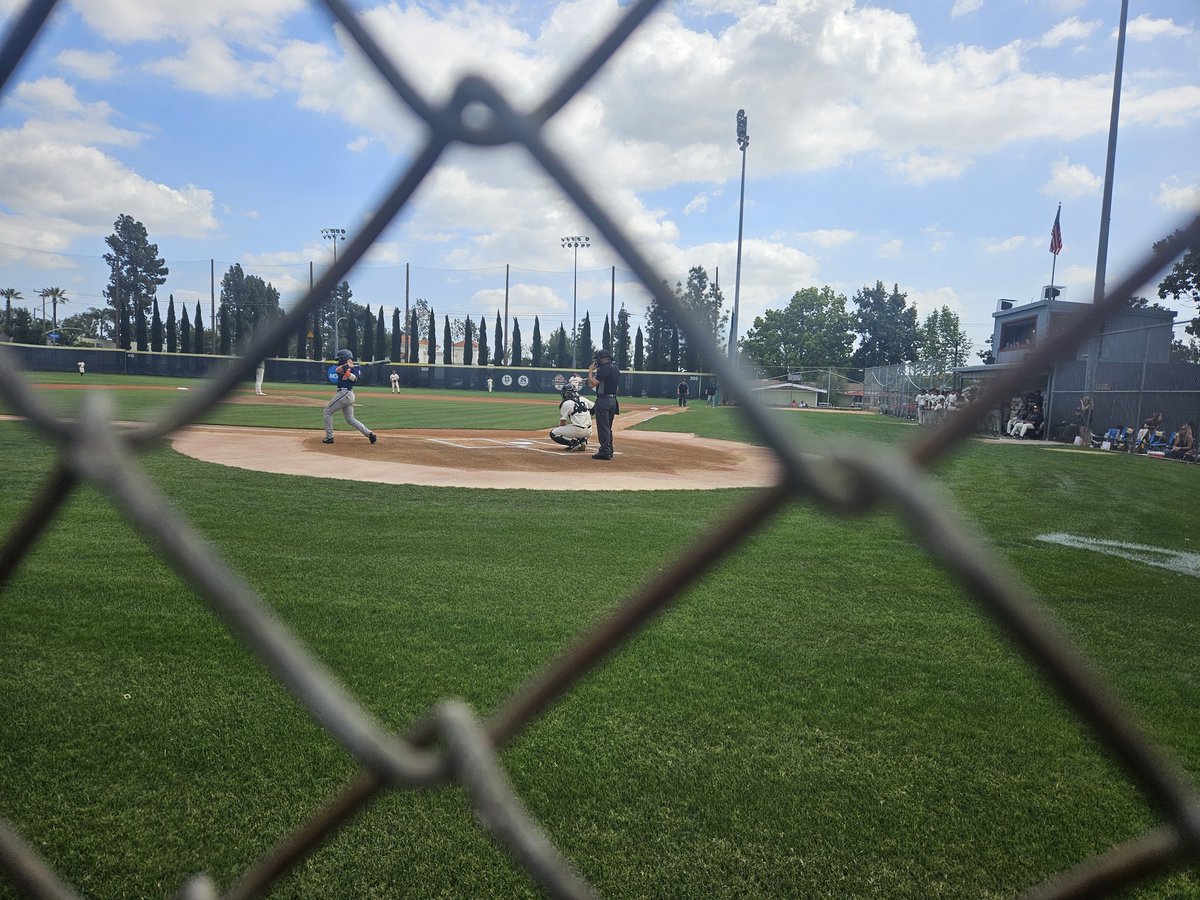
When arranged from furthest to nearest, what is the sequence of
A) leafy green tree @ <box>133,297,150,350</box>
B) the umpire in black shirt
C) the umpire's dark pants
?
leafy green tree @ <box>133,297,150,350</box> < the umpire's dark pants < the umpire in black shirt

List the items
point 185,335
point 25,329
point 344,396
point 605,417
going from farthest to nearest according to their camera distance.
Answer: point 185,335 → point 25,329 → point 344,396 → point 605,417

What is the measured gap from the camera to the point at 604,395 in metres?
9.65

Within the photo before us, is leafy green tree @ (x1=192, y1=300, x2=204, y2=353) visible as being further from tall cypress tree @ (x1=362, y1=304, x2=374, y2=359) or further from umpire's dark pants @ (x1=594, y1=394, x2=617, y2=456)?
umpire's dark pants @ (x1=594, y1=394, x2=617, y2=456)

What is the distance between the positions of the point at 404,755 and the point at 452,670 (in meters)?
2.23

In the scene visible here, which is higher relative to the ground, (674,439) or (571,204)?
(571,204)

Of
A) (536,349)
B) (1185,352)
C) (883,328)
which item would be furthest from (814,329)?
(1185,352)

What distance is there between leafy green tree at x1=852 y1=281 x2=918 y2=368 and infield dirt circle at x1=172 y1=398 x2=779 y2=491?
32.9m

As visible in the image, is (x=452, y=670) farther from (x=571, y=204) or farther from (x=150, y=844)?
(x=571, y=204)

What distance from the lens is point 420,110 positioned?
715 mm

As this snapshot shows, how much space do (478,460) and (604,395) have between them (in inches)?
68.6

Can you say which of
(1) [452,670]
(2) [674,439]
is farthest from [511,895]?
(2) [674,439]

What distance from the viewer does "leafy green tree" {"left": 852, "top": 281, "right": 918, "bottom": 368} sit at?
138ft

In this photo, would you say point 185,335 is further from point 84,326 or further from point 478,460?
point 478,460

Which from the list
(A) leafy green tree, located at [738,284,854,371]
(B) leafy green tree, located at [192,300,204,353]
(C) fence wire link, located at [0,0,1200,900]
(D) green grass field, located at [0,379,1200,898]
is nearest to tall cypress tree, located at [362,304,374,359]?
(B) leafy green tree, located at [192,300,204,353]
